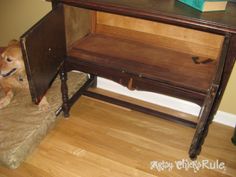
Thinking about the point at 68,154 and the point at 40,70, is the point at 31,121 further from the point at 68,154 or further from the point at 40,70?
the point at 40,70

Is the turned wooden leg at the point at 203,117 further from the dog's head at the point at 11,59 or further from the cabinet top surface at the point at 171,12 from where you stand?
the dog's head at the point at 11,59

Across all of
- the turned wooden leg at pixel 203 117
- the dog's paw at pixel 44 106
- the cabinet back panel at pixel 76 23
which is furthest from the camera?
the dog's paw at pixel 44 106

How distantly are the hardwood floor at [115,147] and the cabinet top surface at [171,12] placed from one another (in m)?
0.89

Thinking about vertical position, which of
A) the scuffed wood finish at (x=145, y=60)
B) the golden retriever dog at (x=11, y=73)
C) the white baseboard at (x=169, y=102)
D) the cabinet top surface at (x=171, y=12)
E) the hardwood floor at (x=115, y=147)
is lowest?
the hardwood floor at (x=115, y=147)

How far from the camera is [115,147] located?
1.80m

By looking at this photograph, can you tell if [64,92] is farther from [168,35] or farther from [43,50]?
[168,35]

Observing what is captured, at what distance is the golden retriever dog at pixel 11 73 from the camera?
5.67ft

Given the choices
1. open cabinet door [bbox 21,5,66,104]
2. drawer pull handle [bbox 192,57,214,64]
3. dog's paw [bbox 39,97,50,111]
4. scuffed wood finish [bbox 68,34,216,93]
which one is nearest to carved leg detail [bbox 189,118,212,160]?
scuffed wood finish [bbox 68,34,216,93]

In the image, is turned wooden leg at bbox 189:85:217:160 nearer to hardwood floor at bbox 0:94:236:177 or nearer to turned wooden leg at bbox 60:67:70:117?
hardwood floor at bbox 0:94:236:177

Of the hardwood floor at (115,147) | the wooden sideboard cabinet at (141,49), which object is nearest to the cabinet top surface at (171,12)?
the wooden sideboard cabinet at (141,49)

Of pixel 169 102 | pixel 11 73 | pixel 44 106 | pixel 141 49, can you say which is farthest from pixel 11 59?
pixel 169 102

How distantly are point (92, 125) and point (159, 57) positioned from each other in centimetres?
70

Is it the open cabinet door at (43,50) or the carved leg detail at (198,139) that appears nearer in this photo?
the open cabinet door at (43,50)

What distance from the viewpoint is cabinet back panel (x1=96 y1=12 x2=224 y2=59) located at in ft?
5.63
